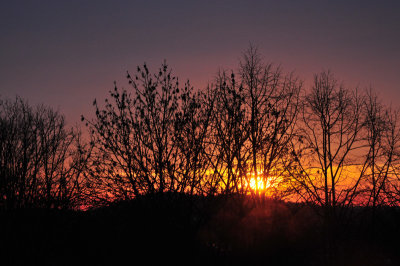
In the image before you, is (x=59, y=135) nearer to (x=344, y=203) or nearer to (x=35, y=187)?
(x=35, y=187)

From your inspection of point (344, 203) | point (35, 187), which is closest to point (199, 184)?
point (344, 203)

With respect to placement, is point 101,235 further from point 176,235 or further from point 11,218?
point 176,235

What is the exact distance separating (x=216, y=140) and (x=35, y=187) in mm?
20946

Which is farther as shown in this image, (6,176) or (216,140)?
(6,176)

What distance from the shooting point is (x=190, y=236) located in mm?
12234

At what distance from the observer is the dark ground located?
12.4 metres

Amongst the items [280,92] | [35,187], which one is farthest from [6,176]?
[280,92]

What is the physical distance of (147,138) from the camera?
1265 centimetres

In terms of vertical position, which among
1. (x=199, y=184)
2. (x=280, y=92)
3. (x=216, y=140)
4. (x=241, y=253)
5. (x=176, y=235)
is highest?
(x=280, y=92)

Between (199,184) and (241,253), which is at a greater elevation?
(199,184)

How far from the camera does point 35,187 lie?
2834cm

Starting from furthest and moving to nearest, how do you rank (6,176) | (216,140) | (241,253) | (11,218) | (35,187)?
(35,187), (6,176), (11,218), (241,253), (216,140)

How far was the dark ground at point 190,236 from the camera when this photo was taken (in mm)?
12445

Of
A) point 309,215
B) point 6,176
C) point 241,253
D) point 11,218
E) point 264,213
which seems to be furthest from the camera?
point 309,215
